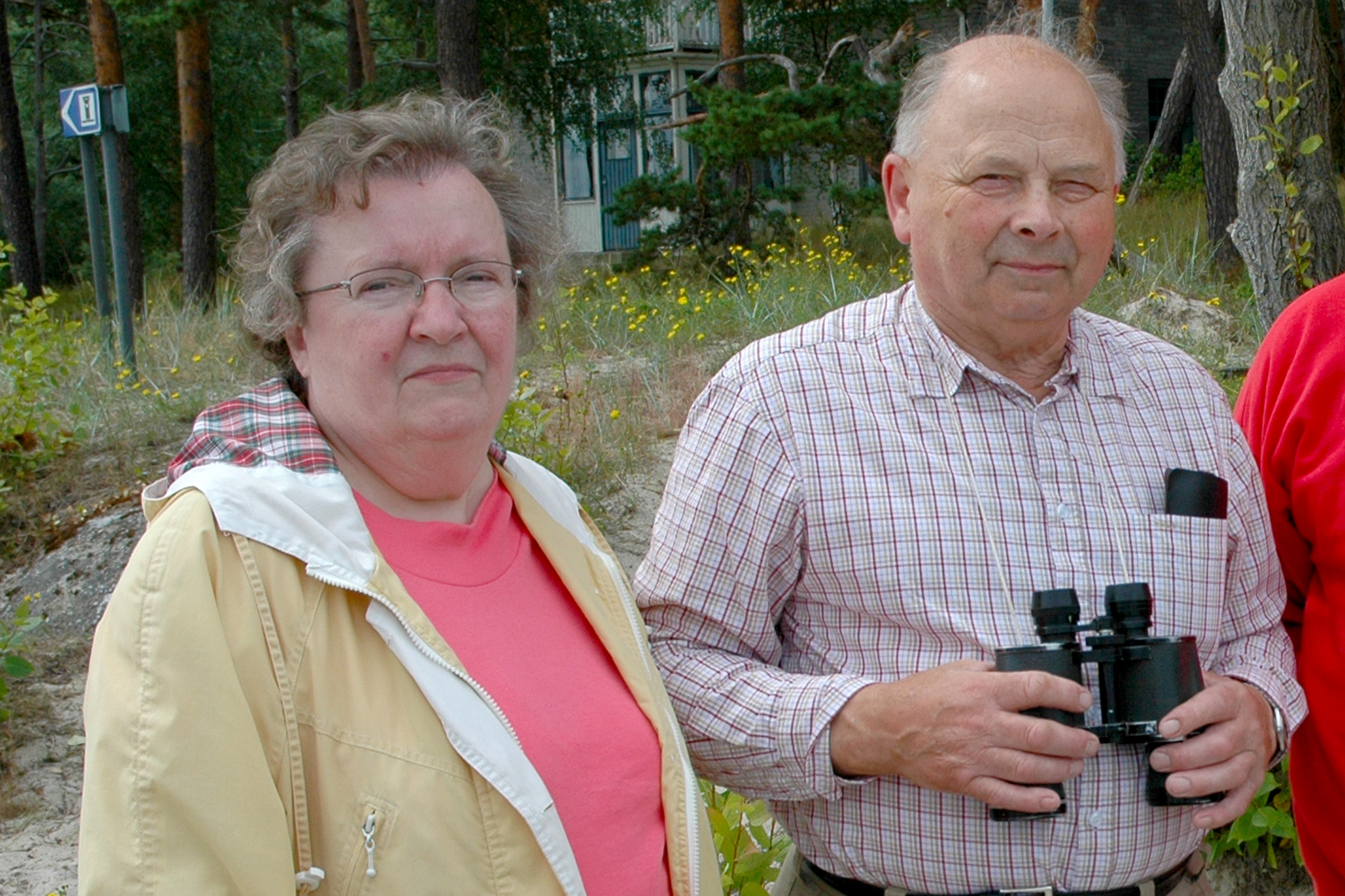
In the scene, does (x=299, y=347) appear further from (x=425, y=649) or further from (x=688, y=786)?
(x=688, y=786)

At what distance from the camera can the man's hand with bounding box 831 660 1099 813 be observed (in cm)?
186

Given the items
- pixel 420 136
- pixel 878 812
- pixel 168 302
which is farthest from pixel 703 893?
pixel 168 302

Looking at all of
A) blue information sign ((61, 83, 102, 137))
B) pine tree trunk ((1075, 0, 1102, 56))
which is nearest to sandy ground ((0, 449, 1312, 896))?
blue information sign ((61, 83, 102, 137))

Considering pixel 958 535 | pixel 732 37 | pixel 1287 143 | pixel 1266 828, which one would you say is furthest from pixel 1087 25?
pixel 958 535

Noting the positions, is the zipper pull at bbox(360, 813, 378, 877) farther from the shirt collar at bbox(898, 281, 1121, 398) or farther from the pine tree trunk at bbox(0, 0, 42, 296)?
the pine tree trunk at bbox(0, 0, 42, 296)

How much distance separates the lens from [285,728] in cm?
155

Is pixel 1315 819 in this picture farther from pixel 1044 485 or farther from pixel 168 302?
pixel 168 302

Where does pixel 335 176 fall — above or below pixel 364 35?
below

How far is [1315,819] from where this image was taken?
2416 millimetres

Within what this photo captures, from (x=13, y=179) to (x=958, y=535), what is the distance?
17980 millimetres

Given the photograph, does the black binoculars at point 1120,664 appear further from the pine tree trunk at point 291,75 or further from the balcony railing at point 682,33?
the pine tree trunk at point 291,75

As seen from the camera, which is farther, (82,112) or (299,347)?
(82,112)

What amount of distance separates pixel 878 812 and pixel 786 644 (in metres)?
0.32

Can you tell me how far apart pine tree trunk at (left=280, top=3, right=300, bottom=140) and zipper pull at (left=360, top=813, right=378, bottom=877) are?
24190 millimetres
